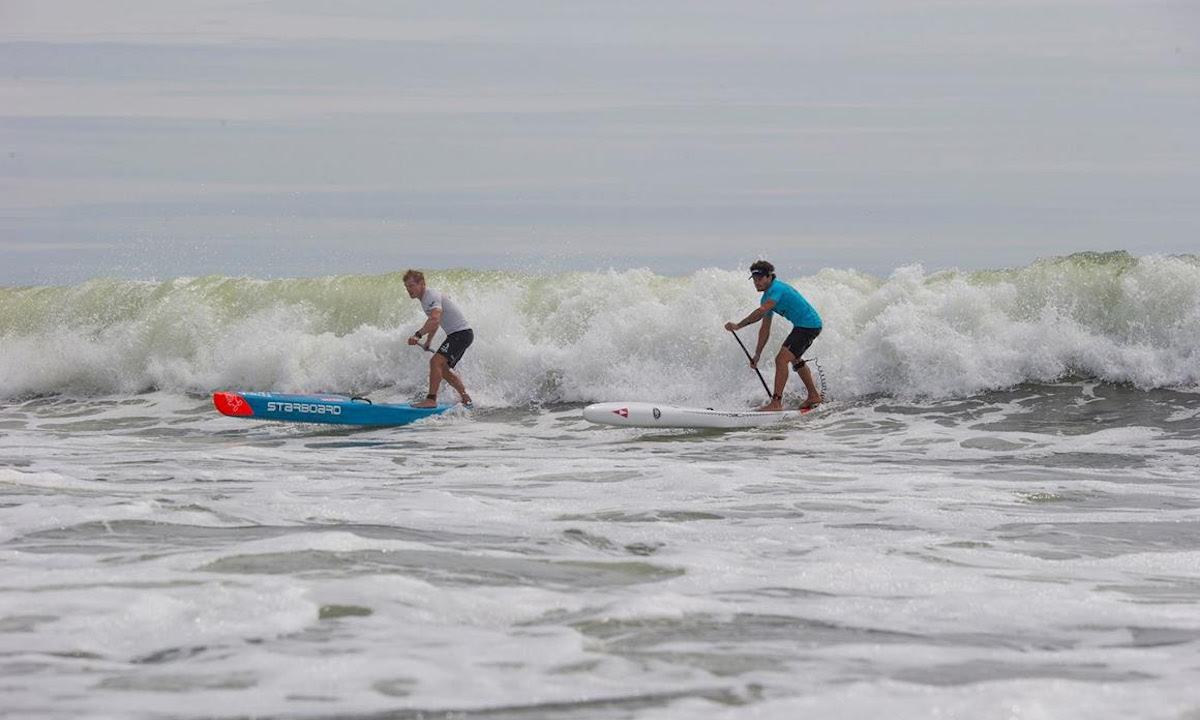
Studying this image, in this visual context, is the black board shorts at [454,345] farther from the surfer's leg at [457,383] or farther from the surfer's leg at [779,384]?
the surfer's leg at [779,384]

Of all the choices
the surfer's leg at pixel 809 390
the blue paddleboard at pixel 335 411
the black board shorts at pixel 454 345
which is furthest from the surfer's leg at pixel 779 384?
the blue paddleboard at pixel 335 411

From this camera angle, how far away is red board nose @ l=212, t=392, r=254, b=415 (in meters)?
14.7

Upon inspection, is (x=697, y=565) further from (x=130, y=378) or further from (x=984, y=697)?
(x=130, y=378)

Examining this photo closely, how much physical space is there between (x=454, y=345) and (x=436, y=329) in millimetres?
349

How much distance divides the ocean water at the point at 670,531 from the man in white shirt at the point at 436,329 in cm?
36

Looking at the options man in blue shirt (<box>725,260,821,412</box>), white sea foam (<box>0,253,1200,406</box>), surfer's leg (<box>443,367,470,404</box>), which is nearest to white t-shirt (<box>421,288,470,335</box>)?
surfer's leg (<box>443,367,470,404</box>)

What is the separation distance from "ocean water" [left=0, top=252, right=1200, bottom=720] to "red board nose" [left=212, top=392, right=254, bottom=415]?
9.8 inches

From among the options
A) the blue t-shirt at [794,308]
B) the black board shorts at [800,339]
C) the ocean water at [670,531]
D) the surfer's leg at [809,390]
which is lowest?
the ocean water at [670,531]

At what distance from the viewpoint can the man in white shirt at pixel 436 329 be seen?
48.3 feet

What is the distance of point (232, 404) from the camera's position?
48.6 feet

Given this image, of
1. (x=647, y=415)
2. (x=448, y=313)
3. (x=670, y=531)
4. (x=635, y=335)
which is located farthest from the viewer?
(x=635, y=335)

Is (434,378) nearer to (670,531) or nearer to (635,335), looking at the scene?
(635,335)

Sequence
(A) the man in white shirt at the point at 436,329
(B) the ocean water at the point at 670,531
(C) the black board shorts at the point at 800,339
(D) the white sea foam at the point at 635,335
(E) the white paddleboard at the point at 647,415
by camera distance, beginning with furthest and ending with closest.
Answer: (D) the white sea foam at the point at 635,335, (A) the man in white shirt at the point at 436,329, (C) the black board shorts at the point at 800,339, (E) the white paddleboard at the point at 647,415, (B) the ocean water at the point at 670,531

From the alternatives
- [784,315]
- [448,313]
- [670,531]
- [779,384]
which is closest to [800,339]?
[784,315]
